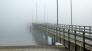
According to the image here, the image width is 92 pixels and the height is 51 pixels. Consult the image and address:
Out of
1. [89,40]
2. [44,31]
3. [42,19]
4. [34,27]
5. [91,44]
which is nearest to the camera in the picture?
[91,44]

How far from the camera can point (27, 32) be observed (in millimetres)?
25766

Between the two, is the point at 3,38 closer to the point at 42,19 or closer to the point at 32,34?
the point at 32,34

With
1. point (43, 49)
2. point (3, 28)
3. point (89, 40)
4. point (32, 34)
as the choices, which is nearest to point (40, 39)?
point (32, 34)

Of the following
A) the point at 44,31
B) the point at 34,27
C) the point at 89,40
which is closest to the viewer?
the point at 89,40

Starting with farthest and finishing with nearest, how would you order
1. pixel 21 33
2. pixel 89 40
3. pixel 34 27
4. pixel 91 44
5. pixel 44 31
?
1. pixel 21 33
2. pixel 34 27
3. pixel 44 31
4. pixel 89 40
5. pixel 91 44

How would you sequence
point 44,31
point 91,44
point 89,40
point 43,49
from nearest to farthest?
point 91,44 < point 89,40 < point 43,49 < point 44,31

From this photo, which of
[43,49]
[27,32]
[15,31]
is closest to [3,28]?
[15,31]

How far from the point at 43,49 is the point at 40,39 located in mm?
7562

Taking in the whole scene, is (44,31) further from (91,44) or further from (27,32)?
(91,44)

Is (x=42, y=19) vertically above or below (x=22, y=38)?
above

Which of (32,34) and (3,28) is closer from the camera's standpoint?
(32,34)

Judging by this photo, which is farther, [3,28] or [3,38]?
[3,28]

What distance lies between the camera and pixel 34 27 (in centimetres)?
2475

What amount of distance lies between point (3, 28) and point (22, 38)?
273 centimetres
